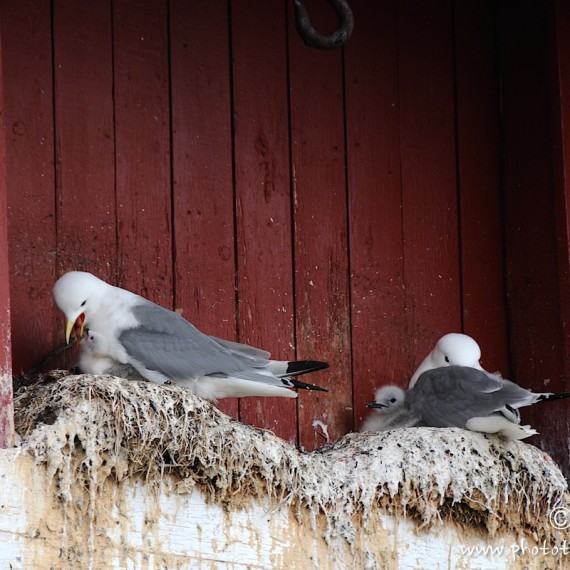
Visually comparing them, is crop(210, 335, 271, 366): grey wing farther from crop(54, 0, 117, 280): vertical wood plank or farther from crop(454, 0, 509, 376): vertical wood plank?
crop(454, 0, 509, 376): vertical wood plank

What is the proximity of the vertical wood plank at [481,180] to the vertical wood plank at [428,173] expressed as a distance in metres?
0.03

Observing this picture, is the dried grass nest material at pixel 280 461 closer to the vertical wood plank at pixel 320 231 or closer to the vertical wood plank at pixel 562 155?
the vertical wood plank at pixel 320 231

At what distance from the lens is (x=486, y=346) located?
455cm

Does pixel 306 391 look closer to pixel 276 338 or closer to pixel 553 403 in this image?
pixel 276 338

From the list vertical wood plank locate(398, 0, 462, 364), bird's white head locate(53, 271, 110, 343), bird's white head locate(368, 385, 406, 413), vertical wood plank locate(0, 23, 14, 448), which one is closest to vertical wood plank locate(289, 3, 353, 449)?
bird's white head locate(368, 385, 406, 413)

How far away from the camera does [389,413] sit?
4258 mm

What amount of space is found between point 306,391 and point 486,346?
63 centimetres

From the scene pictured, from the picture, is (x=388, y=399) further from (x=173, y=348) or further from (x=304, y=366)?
(x=173, y=348)

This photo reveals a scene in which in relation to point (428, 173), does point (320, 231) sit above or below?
below

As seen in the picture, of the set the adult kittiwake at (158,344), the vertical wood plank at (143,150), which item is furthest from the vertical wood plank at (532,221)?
the vertical wood plank at (143,150)

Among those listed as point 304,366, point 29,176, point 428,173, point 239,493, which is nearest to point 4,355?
point 239,493

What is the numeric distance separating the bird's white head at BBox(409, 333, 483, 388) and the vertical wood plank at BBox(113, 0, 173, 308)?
80 cm

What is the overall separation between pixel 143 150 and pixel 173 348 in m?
0.67

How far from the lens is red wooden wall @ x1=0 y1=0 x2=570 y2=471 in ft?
13.3
